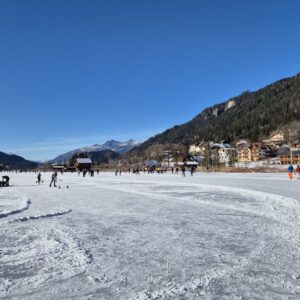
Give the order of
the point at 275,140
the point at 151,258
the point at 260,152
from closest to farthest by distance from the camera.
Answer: the point at 151,258 → the point at 260,152 → the point at 275,140

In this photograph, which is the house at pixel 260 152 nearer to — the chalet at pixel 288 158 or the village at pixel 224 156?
the village at pixel 224 156

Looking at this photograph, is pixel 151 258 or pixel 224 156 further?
pixel 224 156

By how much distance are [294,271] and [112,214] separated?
7.68 meters

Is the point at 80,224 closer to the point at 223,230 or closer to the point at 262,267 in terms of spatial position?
the point at 223,230

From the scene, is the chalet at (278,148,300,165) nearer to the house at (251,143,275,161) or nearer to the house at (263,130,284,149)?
the house at (251,143,275,161)

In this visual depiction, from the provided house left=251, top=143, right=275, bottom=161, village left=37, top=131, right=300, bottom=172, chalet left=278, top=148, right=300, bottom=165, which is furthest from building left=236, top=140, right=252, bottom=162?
chalet left=278, top=148, right=300, bottom=165

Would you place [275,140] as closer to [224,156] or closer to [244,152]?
[244,152]

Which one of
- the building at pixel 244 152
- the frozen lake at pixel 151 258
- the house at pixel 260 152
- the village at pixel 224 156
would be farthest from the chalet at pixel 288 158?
the frozen lake at pixel 151 258

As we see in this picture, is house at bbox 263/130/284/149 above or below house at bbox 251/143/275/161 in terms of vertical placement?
above

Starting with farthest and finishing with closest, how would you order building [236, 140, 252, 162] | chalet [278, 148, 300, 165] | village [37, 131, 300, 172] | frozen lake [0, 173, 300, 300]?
building [236, 140, 252, 162] → village [37, 131, 300, 172] → chalet [278, 148, 300, 165] → frozen lake [0, 173, 300, 300]

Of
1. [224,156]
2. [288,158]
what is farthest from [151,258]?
[224,156]

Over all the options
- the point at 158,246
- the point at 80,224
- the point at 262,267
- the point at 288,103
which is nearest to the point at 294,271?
the point at 262,267

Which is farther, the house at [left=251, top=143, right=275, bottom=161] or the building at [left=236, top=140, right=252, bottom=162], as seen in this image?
the building at [left=236, top=140, right=252, bottom=162]

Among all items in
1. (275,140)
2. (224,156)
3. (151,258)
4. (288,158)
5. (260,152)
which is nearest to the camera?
(151,258)
